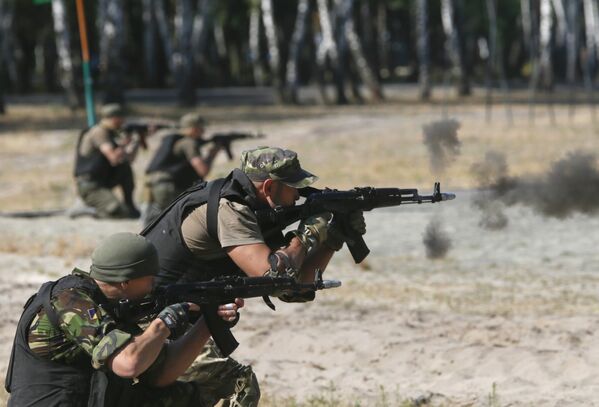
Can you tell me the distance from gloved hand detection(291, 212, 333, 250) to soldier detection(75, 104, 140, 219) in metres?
9.36

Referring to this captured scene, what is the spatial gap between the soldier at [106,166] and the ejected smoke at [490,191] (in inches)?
165

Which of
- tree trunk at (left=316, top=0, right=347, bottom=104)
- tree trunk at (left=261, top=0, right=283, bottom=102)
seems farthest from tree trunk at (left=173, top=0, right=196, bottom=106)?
tree trunk at (left=316, top=0, right=347, bottom=104)

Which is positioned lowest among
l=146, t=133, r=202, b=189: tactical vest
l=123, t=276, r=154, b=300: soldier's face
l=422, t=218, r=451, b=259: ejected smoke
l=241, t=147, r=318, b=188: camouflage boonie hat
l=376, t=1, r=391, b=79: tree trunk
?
l=376, t=1, r=391, b=79: tree trunk

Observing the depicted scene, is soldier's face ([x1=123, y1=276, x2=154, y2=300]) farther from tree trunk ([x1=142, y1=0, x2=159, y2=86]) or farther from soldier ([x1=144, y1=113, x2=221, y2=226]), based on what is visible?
tree trunk ([x1=142, y1=0, x2=159, y2=86])

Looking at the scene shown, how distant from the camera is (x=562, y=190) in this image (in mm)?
14148

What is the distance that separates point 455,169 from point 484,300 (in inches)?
412

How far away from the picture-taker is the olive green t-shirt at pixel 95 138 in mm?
15453

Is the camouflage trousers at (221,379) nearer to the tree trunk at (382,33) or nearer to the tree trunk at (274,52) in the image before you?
the tree trunk at (274,52)

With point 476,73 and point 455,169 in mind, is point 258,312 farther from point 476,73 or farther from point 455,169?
point 476,73

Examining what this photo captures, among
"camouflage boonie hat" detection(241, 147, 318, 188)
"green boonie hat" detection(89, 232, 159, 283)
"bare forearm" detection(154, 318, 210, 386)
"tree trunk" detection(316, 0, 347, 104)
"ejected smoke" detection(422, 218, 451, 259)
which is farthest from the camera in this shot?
"tree trunk" detection(316, 0, 347, 104)

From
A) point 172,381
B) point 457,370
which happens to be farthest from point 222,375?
point 457,370

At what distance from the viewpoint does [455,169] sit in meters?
21.2

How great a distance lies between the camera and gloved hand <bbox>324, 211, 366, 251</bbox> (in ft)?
20.8

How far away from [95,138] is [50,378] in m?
10.7
